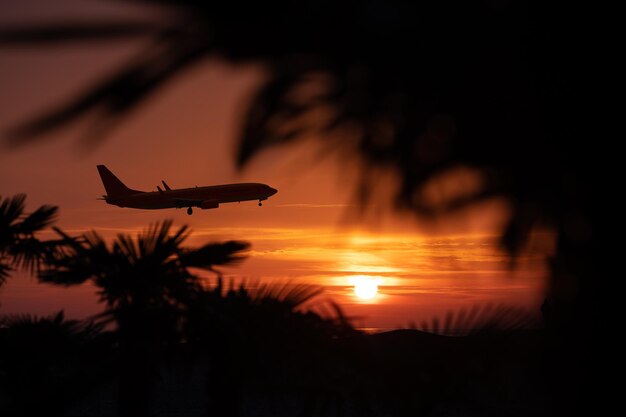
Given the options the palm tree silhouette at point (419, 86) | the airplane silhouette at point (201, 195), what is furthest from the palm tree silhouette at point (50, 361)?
the palm tree silhouette at point (419, 86)

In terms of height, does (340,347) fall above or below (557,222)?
below

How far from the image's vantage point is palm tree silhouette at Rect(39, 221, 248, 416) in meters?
4.73

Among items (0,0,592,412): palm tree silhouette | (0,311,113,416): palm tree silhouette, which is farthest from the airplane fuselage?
(0,311,113,416): palm tree silhouette

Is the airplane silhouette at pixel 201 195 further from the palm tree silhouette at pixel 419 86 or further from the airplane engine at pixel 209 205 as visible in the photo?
the palm tree silhouette at pixel 419 86

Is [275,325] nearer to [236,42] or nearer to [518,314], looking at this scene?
[518,314]

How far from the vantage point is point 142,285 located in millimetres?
5387

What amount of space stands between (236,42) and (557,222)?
0.69 meters

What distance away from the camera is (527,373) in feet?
6.75

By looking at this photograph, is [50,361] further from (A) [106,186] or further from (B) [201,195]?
(A) [106,186]

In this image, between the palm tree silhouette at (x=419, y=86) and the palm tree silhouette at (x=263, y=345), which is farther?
the palm tree silhouette at (x=263, y=345)

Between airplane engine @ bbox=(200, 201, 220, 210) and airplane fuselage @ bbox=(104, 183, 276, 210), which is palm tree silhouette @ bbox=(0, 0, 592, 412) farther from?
airplane engine @ bbox=(200, 201, 220, 210)

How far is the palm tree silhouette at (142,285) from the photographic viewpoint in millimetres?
4727

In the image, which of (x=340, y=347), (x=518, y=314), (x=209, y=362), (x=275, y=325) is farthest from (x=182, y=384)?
(x=518, y=314)

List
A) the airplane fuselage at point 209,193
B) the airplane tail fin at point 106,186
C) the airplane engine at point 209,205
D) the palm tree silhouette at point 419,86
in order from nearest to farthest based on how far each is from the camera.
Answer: the palm tree silhouette at point 419,86 < the airplane fuselage at point 209,193 < the airplane tail fin at point 106,186 < the airplane engine at point 209,205
